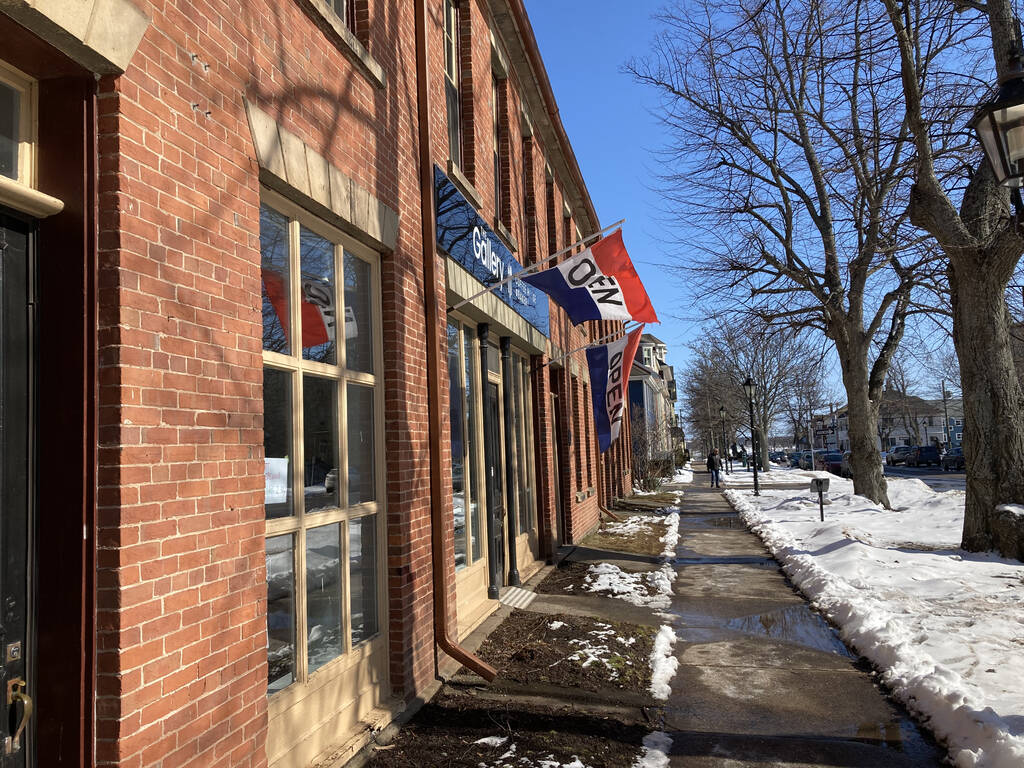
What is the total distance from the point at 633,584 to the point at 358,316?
19.2 feet

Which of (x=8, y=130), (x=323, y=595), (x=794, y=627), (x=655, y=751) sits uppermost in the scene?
(x=8, y=130)

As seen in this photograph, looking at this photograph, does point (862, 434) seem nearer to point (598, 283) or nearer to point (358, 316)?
point (598, 283)

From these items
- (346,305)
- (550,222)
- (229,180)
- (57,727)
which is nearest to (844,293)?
(550,222)

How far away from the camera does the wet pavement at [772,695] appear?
Result: 165 inches

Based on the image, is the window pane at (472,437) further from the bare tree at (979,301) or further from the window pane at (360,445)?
the bare tree at (979,301)

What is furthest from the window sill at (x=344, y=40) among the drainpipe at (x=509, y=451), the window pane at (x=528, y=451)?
the window pane at (x=528, y=451)

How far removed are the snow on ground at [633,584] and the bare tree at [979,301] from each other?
15.1 ft

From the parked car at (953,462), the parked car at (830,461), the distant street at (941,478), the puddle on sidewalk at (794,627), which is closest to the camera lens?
the puddle on sidewalk at (794,627)

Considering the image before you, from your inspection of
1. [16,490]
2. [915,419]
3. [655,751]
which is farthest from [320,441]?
[915,419]

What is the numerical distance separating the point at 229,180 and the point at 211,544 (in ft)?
5.30

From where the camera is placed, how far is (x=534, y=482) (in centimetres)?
1084

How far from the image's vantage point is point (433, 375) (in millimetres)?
5574

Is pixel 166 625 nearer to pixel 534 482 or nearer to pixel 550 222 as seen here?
pixel 534 482

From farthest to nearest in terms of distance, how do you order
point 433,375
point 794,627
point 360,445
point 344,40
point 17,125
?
point 794,627, point 433,375, point 360,445, point 344,40, point 17,125
